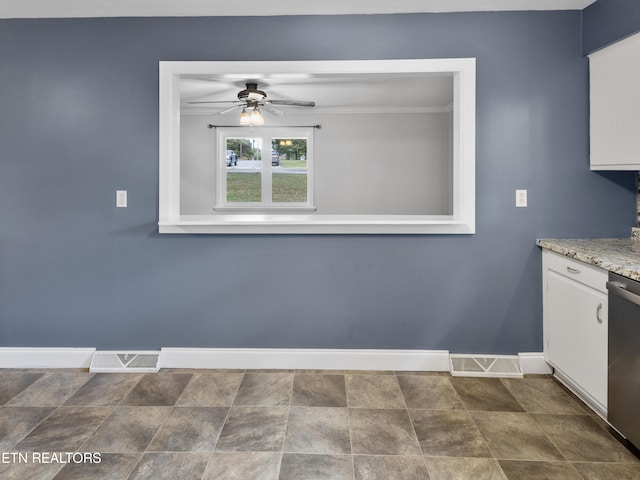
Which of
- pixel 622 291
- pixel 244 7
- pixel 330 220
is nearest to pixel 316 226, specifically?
pixel 330 220

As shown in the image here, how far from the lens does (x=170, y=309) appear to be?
9.52 feet

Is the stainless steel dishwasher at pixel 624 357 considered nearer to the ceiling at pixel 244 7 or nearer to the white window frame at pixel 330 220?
the white window frame at pixel 330 220

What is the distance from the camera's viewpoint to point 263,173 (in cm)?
625

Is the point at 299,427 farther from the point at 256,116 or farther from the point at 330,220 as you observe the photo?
the point at 256,116

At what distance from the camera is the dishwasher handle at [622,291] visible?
182 centimetres

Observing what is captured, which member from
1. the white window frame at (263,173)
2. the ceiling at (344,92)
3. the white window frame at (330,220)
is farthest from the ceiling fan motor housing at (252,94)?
the white window frame at (263,173)

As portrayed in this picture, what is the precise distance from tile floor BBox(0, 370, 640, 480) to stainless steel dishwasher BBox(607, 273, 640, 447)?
162 millimetres

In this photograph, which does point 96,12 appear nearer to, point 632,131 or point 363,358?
point 363,358

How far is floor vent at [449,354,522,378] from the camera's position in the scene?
2.76 meters

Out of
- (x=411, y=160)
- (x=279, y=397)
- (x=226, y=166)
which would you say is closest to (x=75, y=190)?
(x=279, y=397)

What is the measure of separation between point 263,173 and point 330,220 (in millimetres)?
3600

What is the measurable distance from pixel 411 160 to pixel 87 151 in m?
4.24

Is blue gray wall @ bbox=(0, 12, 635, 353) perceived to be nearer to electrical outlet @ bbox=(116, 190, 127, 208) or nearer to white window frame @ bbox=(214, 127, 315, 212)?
electrical outlet @ bbox=(116, 190, 127, 208)

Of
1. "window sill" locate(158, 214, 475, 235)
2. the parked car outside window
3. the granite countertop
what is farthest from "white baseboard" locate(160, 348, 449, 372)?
the parked car outside window
